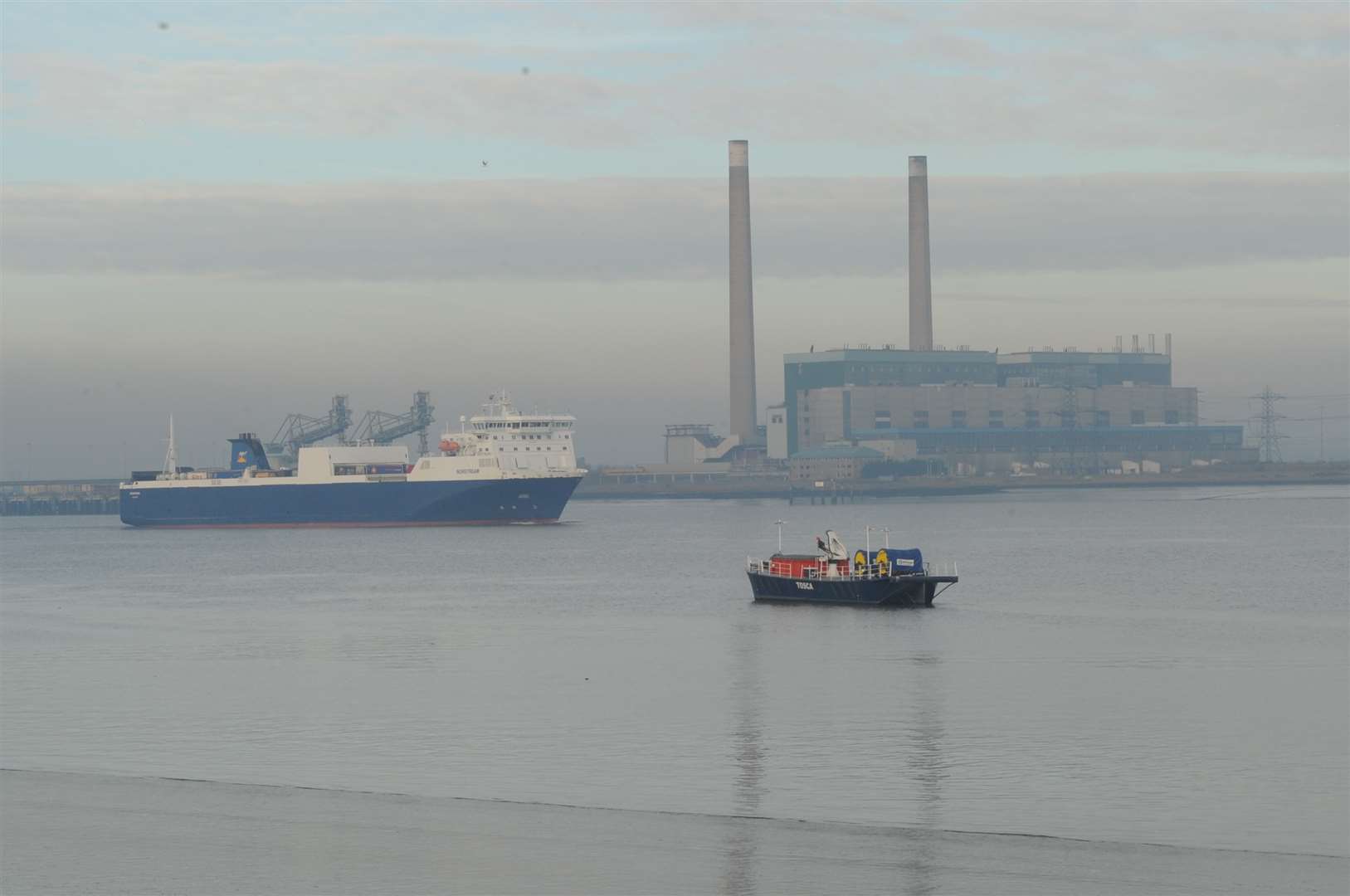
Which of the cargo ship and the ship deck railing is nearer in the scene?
the ship deck railing

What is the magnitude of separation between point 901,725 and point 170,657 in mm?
23813

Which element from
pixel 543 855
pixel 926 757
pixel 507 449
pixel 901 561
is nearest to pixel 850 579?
pixel 901 561

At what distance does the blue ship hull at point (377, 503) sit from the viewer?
133m

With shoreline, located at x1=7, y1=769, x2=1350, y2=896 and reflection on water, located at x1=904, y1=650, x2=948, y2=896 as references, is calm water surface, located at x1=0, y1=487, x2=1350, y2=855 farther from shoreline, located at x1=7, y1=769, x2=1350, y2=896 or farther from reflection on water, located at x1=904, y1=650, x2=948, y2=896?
shoreline, located at x1=7, y1=769, x2=1350, y2=896

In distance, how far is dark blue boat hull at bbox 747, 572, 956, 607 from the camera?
195 ft

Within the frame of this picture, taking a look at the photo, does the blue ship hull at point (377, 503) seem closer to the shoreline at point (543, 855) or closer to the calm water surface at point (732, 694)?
the calm water surface at point (732, 694)

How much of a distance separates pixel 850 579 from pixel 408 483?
80.3m

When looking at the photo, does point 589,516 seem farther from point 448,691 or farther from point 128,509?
point 448,691

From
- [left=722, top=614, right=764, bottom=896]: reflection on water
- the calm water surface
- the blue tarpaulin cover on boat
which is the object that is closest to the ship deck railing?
the blue tarpaulin cover on boat

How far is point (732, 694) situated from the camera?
36469 mm

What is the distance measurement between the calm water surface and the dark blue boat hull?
1.16 m

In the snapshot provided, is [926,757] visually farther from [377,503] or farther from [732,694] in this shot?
[377,503]

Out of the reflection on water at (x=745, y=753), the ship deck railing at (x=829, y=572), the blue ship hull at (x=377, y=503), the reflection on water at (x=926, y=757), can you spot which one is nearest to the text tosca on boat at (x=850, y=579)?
the ship deck railing at (x=829, y=572)

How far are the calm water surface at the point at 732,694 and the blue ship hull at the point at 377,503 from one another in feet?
156
